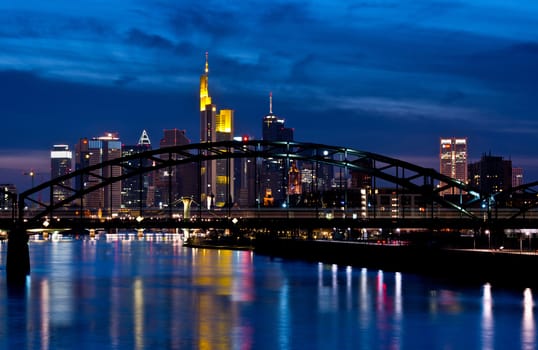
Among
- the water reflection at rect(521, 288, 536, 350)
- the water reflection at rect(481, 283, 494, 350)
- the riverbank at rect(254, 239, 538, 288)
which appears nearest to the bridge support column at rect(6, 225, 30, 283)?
the riverbank at rect(254, 239, 538, 288)

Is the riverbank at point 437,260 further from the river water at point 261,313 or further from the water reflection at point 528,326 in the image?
the water reflection at point 528,326

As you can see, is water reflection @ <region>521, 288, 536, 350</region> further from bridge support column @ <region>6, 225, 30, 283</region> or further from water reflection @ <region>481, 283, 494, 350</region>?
bridge support column @ <region>6, 225, 30, 283</region>

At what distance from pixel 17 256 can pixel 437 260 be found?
37.5 meters

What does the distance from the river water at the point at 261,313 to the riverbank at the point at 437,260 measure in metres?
2.62

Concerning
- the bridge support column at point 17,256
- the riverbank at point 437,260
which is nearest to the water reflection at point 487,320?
the riverbank at point 437,260

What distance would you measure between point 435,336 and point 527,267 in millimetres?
25931

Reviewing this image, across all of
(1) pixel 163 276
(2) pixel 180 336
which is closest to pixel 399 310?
(2) pixel 180 336

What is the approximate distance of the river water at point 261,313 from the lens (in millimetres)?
51719

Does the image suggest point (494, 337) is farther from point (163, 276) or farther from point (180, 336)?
point (163, 276)

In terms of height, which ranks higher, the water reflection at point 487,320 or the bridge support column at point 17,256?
the bridge support column at point 17,256

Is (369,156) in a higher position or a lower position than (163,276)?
higher

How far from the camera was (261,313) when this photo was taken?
6425 centimetres

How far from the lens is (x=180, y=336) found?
53062mm

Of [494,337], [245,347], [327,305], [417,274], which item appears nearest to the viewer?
[245,347]
